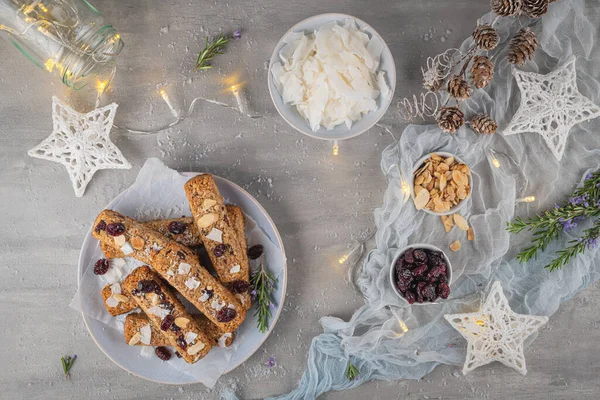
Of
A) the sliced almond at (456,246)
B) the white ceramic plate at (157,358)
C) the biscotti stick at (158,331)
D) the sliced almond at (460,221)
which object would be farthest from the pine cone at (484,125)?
the biscotti stick at (158,331)

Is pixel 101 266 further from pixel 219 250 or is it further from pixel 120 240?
pixel 219 250

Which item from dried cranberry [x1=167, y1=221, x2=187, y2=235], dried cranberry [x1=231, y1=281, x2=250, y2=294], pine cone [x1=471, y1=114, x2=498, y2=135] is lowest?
dried cranberry [x1=231, y1=281, x2=250, y2=294]

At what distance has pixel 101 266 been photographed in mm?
1931

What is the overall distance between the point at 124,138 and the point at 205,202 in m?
0.49

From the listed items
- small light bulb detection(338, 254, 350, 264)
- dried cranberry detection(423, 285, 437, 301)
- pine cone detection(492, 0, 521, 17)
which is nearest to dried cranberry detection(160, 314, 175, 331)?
small light bulb detection(338, 254, 350, 264)

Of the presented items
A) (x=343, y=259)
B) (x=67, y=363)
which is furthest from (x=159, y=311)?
(x=343, y=259)

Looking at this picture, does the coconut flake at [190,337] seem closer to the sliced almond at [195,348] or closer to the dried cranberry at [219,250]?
the sliced almond at [195,348]

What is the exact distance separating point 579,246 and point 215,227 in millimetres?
1375

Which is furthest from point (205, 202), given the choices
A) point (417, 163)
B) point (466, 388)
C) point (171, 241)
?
point (466, 388)

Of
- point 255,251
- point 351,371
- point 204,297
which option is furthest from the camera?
point 351,371

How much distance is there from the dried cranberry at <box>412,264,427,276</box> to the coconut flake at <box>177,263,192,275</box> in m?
0.82

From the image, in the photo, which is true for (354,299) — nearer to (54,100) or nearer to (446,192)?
(446,192)

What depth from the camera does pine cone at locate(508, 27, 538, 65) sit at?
183 cm

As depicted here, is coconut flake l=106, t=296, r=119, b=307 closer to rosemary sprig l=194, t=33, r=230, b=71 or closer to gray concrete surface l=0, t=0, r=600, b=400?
gray concrete surface l=0, t=0, r=600, b=400
